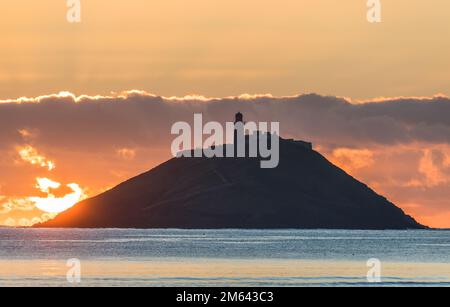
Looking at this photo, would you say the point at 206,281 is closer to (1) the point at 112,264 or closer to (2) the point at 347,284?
(2) the point at 347,284

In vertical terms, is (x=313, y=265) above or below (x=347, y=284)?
above

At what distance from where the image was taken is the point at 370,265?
121 meters

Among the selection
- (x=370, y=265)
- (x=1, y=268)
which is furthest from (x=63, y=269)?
(x=370, y=265)

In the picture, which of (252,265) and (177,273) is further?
(252,265)
